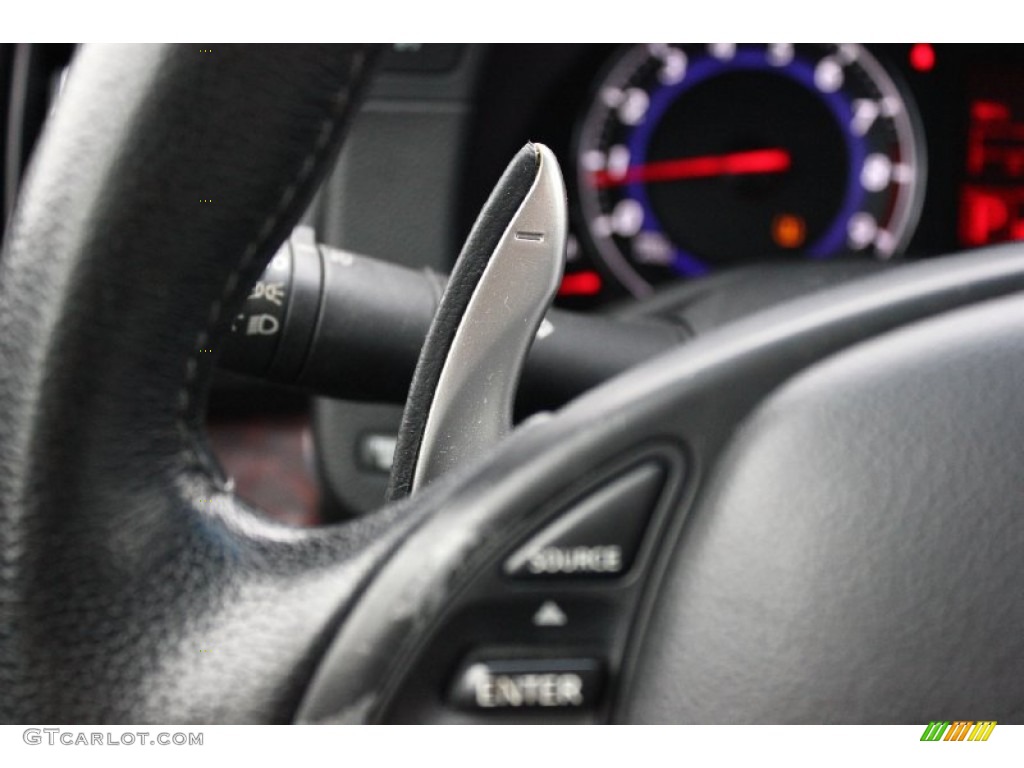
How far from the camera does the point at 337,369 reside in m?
0.60

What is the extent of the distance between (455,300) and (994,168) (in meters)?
1.24

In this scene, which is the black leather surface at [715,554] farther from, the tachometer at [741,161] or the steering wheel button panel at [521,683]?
the tachometer at [741,161]

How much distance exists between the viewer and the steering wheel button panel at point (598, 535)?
1.04ft

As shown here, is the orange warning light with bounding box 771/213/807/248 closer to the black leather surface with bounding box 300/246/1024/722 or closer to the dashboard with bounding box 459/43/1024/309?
the dashboard with bounding box 459/43/1024/309

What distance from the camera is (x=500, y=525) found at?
316 millimetres

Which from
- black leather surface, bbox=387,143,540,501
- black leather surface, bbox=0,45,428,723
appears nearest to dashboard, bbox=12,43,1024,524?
black leather surface, bbox=387,143,540,501

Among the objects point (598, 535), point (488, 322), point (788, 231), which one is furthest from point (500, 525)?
point (788, 231)

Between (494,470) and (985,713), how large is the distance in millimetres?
134

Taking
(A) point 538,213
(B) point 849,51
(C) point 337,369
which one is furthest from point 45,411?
(B) point 849,51

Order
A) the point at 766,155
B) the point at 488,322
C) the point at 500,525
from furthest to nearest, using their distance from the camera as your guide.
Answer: the point at 766,155 → the point at 488,322 → the point at 500,525

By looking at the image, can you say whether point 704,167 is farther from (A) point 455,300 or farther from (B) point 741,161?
(A) point 455,300
